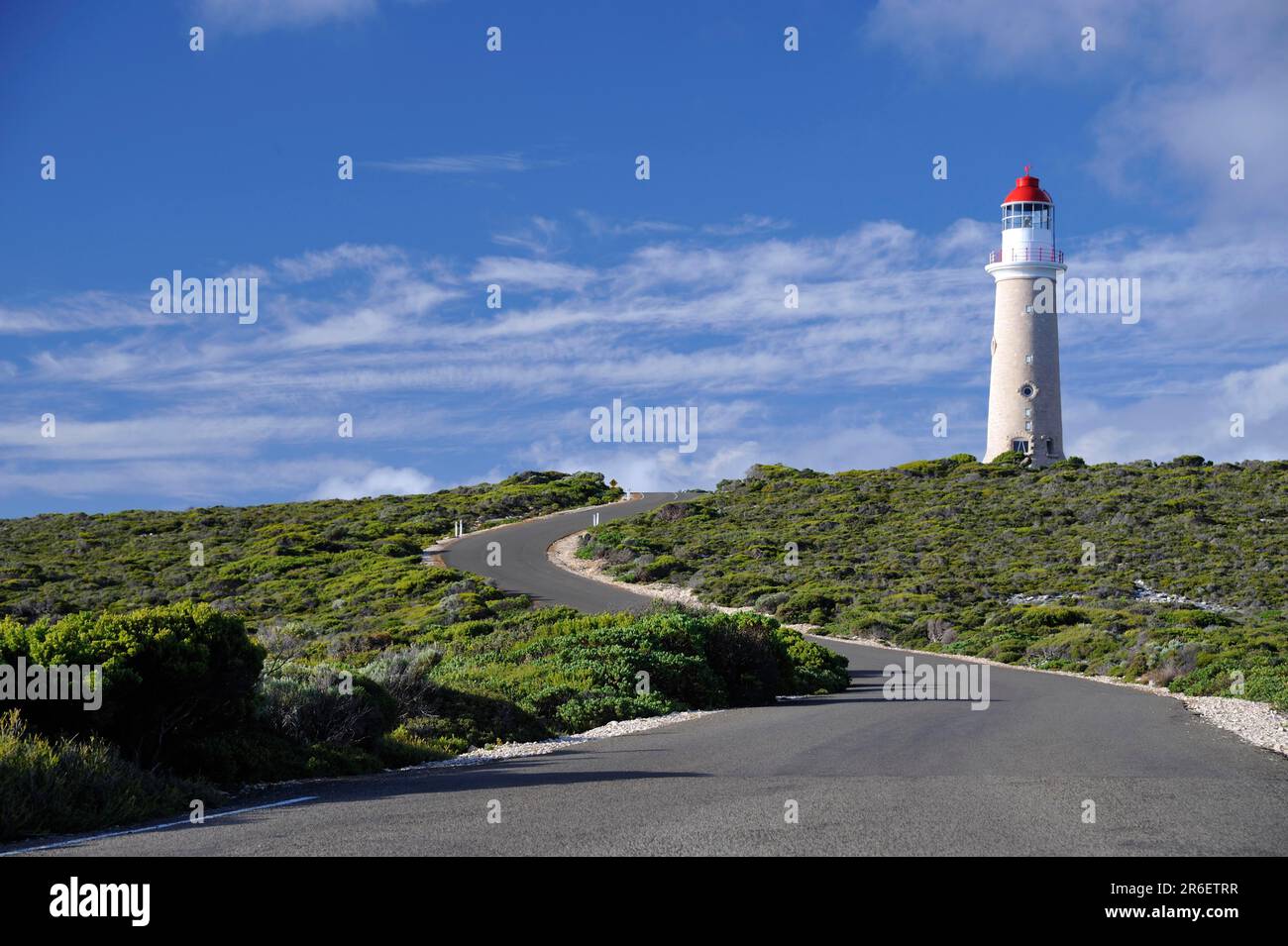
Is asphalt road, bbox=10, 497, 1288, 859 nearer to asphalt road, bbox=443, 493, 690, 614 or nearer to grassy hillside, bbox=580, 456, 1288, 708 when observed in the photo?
grassy hillside, bbox=580, 456, 1288, 708

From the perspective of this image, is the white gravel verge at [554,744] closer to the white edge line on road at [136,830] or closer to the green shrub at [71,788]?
the white edge line on road at [136,830]

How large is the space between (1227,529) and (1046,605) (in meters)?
18.1

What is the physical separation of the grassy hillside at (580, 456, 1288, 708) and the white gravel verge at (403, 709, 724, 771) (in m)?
11.2

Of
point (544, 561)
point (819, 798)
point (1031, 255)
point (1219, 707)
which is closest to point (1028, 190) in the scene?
point (1031, 255)

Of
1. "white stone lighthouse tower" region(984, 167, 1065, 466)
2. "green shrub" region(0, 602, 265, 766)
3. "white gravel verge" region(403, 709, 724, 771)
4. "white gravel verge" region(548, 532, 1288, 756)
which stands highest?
"white stone lighthouse tower" region(984, 167, 1065, 466)

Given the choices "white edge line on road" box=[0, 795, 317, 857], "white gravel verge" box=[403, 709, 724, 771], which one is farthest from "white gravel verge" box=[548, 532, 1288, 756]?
"white edge line on road" box=[0, 795, 317, 857]

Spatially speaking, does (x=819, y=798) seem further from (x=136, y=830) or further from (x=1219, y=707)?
(x=1219, y=707)

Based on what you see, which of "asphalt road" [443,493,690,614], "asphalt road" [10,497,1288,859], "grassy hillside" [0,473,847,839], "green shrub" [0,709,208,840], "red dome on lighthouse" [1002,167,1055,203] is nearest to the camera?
"asphalt road" [10,497,1288,859]

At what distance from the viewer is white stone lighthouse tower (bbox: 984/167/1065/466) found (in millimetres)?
61688

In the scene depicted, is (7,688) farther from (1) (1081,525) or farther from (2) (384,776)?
(1) (1081,525)

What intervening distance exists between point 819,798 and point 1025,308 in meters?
56.0

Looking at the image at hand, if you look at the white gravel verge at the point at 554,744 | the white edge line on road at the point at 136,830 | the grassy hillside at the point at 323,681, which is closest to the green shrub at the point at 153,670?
the grassy hillside at the point at 323,681

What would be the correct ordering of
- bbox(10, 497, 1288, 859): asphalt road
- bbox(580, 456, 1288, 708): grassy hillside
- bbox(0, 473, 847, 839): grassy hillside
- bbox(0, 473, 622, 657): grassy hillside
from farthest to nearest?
bbox(0, 473, 622, 657): grassy hillside → bbox(580, 456, 1288, 708): grassy hillside → bbox(0, 473, 847, 839): grassy hillside → bbox(10, 497, 1288, 859): asphalt road
